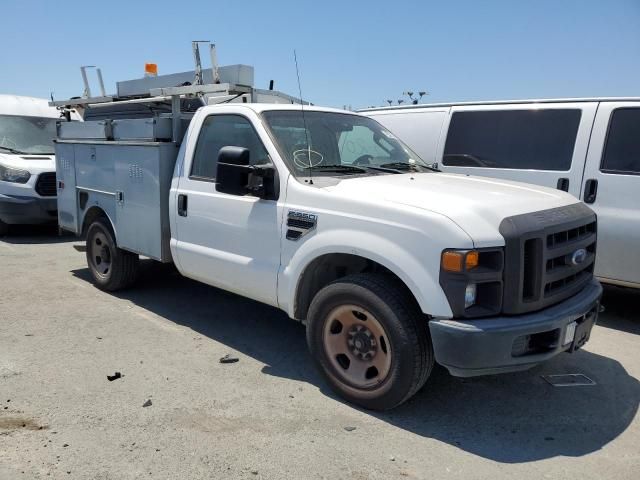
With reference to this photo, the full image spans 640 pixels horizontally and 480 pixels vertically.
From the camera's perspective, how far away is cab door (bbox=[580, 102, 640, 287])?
4.99 meters

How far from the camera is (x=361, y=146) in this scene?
4.61 m

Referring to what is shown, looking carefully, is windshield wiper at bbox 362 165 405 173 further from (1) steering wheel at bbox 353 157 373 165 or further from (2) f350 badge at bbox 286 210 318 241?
(2) f350 badge at bbox 286 210 318 241

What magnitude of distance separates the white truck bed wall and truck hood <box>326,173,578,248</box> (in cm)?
202

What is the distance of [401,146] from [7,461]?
378cm

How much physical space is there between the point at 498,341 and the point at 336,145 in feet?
7.09

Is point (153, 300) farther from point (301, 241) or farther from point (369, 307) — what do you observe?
point (369, 307)

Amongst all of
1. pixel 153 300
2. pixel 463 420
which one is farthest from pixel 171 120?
pixel 463 420

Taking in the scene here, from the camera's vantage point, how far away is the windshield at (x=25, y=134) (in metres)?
10.1

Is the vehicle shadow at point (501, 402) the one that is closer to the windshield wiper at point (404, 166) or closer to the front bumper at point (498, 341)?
the front bumper at point (498, 341)

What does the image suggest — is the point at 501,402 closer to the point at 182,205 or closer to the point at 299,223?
the point at 299,223

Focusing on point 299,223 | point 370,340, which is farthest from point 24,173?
point 370,340

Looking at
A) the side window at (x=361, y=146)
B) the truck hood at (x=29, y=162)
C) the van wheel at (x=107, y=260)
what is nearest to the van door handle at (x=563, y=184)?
the side window at (x=361, y=146)

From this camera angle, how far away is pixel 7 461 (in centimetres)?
289

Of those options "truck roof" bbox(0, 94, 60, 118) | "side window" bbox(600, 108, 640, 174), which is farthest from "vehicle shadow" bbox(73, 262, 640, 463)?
"truck roof" bbox(0, 94, 60, 118)
